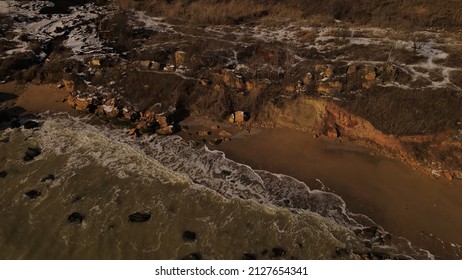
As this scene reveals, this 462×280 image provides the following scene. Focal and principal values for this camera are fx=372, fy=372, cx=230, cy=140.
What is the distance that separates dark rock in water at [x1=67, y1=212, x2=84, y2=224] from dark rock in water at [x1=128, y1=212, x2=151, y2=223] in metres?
3.06

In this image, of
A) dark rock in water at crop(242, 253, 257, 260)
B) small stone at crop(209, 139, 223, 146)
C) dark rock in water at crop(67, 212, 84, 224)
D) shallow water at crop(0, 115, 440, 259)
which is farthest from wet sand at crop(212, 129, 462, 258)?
dark rock in water at crop(67, 212, 84, 224)

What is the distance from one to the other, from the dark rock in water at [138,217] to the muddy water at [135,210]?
11.5 inches

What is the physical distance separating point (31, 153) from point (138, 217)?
11031mm

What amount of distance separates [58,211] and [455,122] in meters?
28.2

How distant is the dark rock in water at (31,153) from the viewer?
91.0ft

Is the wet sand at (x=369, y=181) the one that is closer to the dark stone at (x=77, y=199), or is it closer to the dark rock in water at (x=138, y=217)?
the dark rock in water at (x=138, y=217)

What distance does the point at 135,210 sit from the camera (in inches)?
945

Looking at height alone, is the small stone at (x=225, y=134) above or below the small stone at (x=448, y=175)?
below

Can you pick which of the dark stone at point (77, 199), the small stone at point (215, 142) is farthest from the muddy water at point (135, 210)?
the small stone at point (215, 142)

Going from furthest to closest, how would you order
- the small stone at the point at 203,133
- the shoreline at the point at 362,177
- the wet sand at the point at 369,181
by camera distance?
the small stone at the point at 203,133, the shoreline at the point at 362,177, the wet sand at the point at 369,181

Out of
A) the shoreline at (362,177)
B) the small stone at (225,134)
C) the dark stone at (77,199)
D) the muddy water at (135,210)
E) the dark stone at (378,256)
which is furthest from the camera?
the small stone at (225,134)

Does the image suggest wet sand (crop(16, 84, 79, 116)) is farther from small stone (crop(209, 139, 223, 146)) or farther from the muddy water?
small stone (crop(209, 139, 223, 146))

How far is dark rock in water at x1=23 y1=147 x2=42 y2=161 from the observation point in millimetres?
27741
